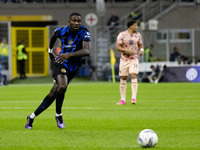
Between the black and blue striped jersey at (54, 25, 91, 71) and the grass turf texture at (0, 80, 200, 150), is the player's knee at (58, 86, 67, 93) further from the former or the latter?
the grass turf texture at (0, 80, 200, 150)

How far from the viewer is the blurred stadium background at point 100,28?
29578 millimetres

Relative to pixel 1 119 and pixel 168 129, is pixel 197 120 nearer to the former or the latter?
pixel 168 129

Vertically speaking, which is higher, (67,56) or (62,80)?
(67,56)

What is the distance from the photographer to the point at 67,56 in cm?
833

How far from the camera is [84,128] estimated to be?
8609 millimetres

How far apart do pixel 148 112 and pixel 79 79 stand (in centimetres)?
1990

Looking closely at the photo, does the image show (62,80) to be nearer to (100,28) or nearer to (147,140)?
(147,140)

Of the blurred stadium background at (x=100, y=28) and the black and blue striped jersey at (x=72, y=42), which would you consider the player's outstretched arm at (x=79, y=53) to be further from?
the blurred stadium background at (x=100, y=28)

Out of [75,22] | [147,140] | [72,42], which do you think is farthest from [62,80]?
[147,140]

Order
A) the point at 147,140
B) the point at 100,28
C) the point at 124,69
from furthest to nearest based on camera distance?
the point at 100,28, the point at 124,69, the point at 147,140

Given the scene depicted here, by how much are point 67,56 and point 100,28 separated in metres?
24.8


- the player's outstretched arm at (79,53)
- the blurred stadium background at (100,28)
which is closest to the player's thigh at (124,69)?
the player's outstretched arm at (79,53)

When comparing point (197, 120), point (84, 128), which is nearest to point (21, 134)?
point (84, 128)

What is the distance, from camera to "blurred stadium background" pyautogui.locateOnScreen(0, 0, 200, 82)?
2958cm
